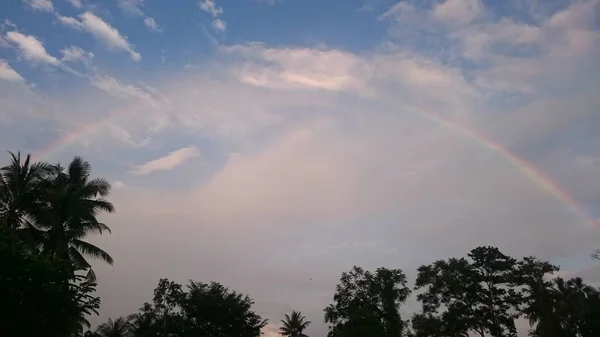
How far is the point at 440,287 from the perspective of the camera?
47.5m

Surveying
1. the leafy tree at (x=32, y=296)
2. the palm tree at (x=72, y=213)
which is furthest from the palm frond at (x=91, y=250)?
the leafy tree at (x=32, y=296)

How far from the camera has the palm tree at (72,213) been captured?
82.1 ft

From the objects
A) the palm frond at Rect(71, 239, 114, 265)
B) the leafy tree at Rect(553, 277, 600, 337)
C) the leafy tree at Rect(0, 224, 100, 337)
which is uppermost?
the leafy tree at Rect(553, 277, 600, 337)

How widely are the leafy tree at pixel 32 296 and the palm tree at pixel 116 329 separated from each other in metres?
36.3

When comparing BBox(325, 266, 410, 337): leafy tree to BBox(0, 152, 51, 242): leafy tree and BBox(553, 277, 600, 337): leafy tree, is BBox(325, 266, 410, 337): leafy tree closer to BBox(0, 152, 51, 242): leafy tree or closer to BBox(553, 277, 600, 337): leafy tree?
BBox(553, 277, 600, 337): leafy tree

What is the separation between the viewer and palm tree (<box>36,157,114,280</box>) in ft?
82.1

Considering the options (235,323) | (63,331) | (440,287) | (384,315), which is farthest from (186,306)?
(63,331)

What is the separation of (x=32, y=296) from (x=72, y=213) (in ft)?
37.8

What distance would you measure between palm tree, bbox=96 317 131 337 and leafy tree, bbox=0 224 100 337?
3628 cm

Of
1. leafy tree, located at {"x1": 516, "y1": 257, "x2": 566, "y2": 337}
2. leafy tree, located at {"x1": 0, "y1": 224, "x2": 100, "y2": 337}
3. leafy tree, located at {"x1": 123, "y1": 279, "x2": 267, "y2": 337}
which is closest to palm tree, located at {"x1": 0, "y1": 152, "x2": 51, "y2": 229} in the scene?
leafy tree, located at {"x1": 0, "y1": 224, "x2": 100, "y2": 337}

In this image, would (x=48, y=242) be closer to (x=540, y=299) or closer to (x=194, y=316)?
(x=194, y=316)

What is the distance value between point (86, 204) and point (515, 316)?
38198 mm

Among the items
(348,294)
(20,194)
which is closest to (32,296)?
(20,194)

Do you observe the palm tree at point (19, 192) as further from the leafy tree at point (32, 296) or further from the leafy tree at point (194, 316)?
the leafy tree at point (194, 316)
